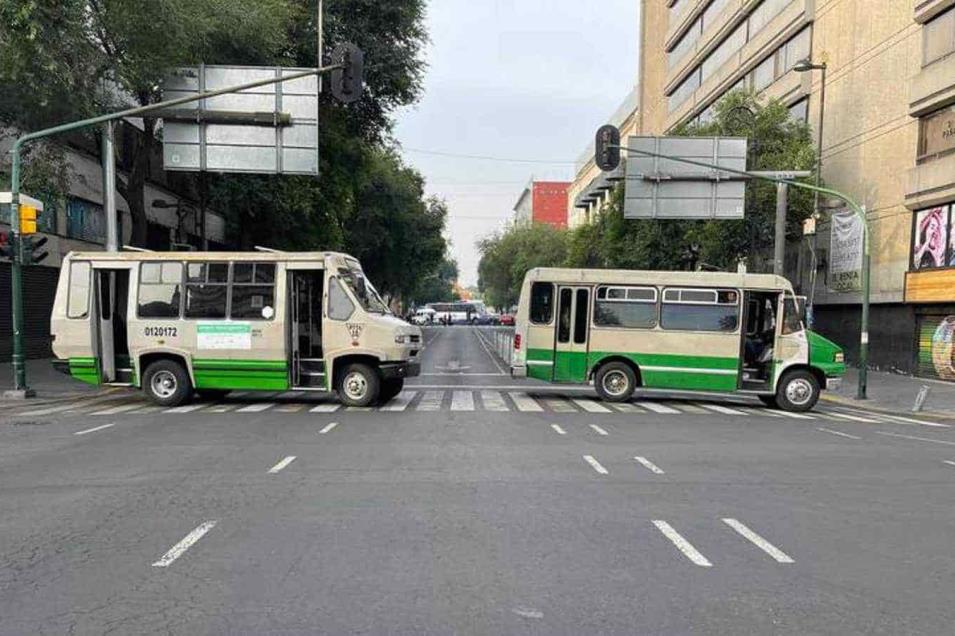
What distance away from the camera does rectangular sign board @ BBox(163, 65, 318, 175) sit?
61.6ft

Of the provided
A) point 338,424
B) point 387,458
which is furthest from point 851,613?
point 338,424

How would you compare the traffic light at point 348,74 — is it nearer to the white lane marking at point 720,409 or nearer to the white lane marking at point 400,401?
the white lane marking at point 400,401

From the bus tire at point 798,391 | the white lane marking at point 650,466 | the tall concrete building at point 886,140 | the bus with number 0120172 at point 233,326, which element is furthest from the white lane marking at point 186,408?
the tall concrete building at point 886,140

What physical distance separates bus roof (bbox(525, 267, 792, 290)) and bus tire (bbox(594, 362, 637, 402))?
198cm

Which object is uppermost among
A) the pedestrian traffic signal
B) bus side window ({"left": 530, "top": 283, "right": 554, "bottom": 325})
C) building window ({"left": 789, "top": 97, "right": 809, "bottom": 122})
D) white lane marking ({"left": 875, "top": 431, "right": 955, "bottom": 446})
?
building window ({"left": 789, "top": 97, "right": 809, "bottom": 122})

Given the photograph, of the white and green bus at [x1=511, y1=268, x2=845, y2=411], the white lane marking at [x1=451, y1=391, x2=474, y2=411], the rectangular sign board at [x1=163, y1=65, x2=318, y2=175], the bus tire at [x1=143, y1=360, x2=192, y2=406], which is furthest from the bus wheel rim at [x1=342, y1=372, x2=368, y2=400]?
the rectangular sign board at [x1=163, y1=65, x2=318, y2=175]

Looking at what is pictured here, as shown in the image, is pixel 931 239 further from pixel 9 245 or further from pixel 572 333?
pixel 9 245

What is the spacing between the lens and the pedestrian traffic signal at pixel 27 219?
53.0 ft

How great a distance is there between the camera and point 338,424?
1302 cm

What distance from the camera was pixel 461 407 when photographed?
15.7m

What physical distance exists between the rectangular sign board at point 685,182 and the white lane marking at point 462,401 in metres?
8.13

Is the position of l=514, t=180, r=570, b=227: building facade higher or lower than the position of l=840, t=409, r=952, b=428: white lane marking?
higher

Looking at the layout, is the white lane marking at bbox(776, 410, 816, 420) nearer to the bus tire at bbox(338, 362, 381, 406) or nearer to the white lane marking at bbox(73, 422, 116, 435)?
the bus tire at bbox(338, 362, 381, 406)

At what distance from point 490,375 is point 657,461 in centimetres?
1530
